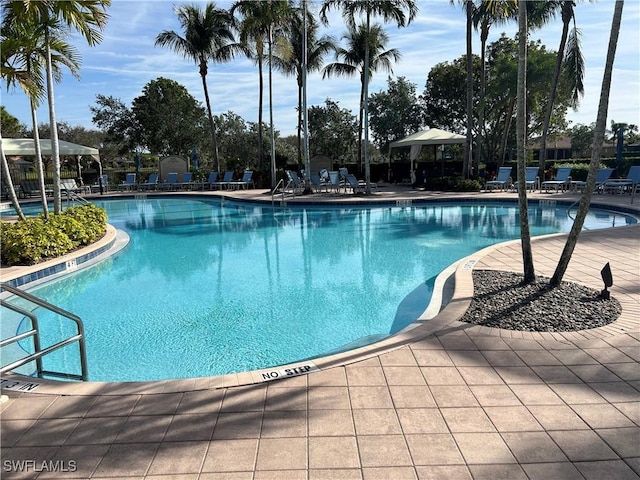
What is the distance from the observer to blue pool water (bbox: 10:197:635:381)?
4.77 metres

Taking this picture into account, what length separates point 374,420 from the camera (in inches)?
105

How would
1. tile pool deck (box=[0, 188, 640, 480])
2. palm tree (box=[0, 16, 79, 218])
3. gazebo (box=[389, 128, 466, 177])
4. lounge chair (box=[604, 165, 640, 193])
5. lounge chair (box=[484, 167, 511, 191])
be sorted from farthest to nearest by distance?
gazebo (box=[389, 128, 466, 177]) < lounge chair (box=[484, 167, 511, 191]) < lounge chair (box=[604, 165, 640, 193]) < palm tree (box=[0, 16, 79, 218]) < tile pool deck (box=[0, 188, 640, 480])

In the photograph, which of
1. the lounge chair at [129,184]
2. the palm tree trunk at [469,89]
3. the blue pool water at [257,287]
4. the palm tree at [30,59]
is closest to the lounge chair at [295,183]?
the blue pool water at [257,287]

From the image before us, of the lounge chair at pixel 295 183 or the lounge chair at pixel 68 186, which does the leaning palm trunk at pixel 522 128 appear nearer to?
the lounge chair at pixel 295 183

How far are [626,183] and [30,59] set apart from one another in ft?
56.9

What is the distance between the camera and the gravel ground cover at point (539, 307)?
13.5 ft

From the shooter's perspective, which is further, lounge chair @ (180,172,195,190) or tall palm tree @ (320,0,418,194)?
lounge chair @ (180,172,195,190)

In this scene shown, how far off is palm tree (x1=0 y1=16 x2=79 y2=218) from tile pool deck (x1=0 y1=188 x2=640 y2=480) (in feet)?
25.4

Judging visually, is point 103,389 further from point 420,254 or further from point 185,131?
point 185,131

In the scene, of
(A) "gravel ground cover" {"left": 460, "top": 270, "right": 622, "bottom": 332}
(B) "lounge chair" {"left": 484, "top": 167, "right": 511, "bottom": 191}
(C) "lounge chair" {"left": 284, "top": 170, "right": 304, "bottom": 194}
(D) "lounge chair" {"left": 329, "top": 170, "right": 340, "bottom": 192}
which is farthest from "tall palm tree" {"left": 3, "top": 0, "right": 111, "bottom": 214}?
(B) "lounge chair" {"left": 484, "top": 167, "right": 511, "bottom": 191}

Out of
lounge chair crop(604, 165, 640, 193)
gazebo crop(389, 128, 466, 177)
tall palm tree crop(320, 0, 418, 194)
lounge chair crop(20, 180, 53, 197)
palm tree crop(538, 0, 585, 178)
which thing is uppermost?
tall palm tree crop(320, 0, 418, 194)

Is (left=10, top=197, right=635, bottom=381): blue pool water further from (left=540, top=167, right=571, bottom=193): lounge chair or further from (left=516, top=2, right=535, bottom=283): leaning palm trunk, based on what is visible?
(left=540, top=167, right=571, bottom=193): lounge chair

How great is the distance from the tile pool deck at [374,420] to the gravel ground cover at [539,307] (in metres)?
0.33

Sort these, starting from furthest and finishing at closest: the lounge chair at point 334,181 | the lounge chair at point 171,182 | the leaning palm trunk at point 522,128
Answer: the lounge chair at point 171,182 < the lounge chair at point 334,181 < the leaning palm trunk at point 522,128
